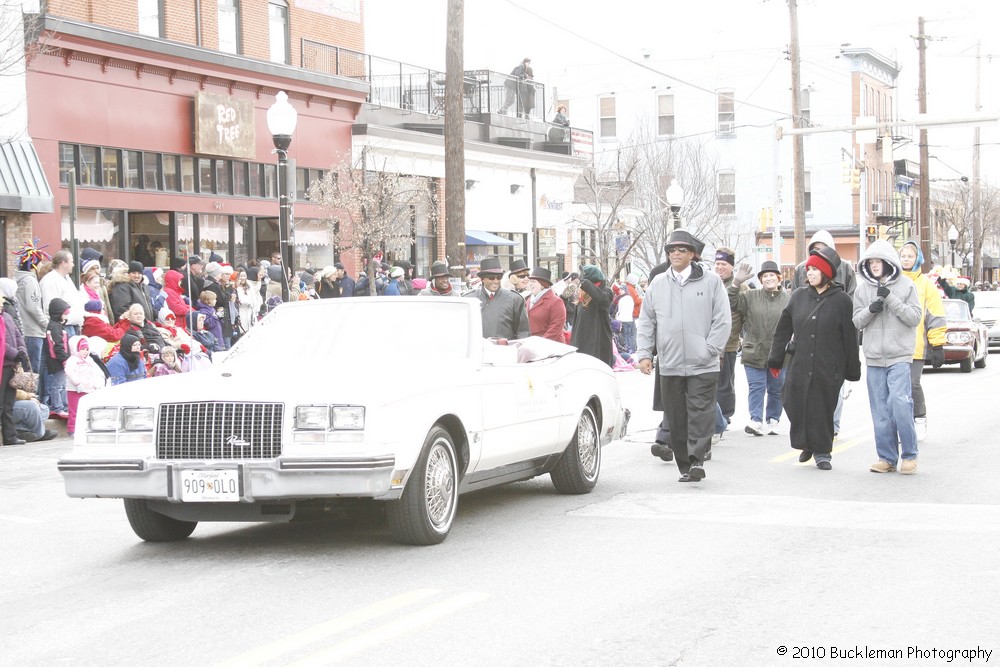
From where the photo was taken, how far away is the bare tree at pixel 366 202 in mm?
29250

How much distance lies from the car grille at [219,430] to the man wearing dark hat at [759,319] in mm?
7534

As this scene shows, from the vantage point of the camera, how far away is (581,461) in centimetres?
1024

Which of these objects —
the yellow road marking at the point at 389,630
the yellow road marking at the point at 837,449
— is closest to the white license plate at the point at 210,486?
the yellow road marking at the point at 389,630

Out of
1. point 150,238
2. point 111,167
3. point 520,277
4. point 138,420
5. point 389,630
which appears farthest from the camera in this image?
point 150,238

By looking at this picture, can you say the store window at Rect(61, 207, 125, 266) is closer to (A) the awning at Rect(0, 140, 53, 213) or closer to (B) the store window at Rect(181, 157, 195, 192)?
(A) the awning at Rect(0, 140, 53, 213)

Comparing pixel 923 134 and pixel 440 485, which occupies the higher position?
pixel 923 134

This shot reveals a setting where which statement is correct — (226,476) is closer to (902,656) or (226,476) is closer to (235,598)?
(235,598)

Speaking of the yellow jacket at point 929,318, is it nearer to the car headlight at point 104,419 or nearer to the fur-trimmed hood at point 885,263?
the fur-trimmed hood at point 885,263

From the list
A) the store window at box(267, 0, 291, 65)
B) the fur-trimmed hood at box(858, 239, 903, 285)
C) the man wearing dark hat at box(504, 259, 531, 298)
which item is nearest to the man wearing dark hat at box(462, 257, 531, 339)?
the man wearing dark hat at box(504, 259, 531, 298)

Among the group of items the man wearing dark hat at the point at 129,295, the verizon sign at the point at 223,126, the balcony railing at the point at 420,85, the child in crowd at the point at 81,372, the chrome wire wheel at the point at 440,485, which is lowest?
the chrome wire wheel at the point at 440,485

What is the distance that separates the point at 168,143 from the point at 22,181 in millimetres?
4681

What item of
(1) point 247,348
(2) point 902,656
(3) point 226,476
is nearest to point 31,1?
(1) point 247,348

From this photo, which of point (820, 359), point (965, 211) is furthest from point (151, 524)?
point (965, 211)

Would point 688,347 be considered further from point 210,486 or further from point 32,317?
point 32,317
